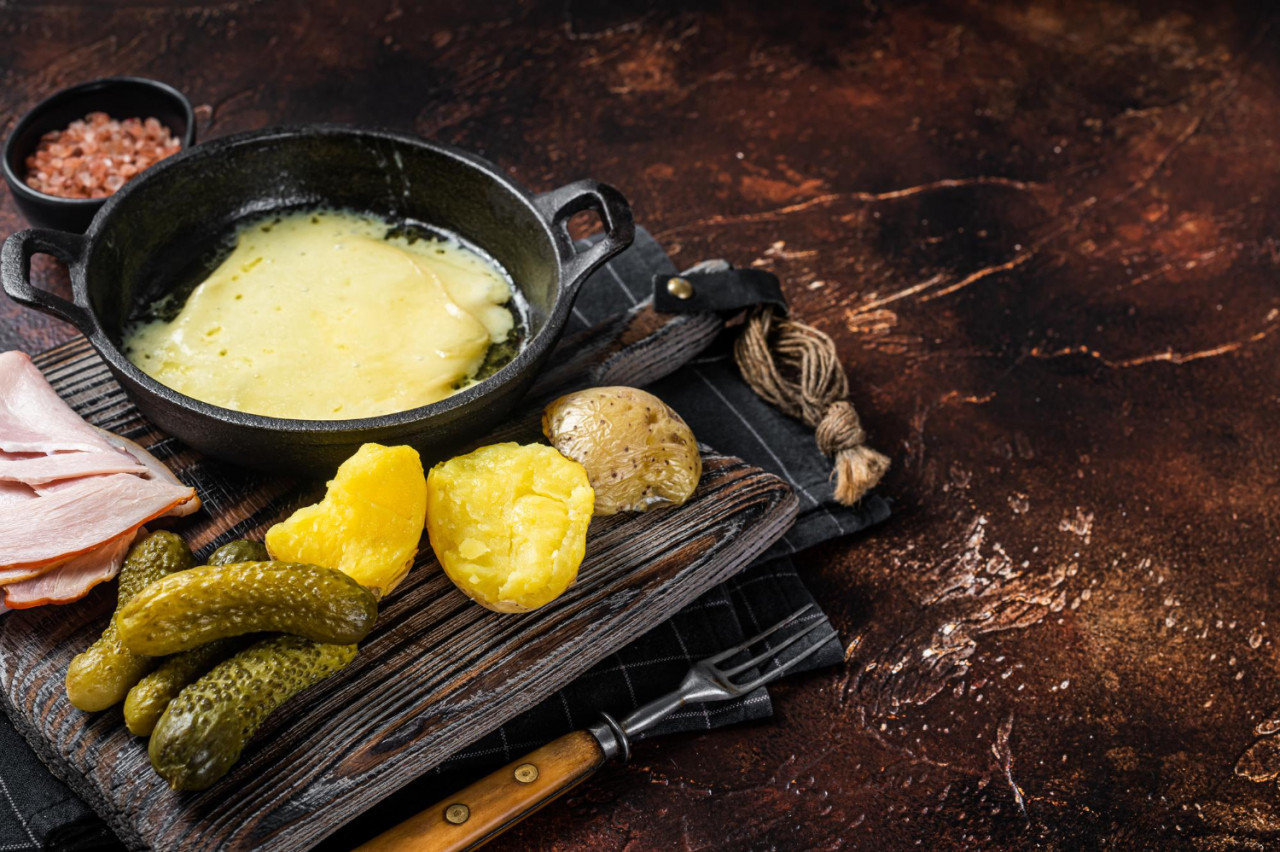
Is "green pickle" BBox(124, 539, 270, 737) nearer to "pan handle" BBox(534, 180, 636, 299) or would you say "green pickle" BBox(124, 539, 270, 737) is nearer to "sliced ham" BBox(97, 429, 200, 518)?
"sliced ham" BBox(97, 429, 200, 518)

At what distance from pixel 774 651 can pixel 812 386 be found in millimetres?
578

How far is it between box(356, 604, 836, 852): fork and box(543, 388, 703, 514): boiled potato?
31cm

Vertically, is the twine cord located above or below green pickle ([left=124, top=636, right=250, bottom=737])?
below

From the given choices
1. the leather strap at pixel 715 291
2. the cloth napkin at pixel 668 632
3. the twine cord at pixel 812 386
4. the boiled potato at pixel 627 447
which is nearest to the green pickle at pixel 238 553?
the cloth napkin at pixel 668 632

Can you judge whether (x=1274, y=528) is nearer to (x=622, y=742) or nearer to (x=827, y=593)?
(x=827, y=593)

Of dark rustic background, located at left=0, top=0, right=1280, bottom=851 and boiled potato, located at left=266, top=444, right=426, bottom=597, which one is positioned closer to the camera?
boiled potato, located at left=266, top=444, right=426, bottom=597

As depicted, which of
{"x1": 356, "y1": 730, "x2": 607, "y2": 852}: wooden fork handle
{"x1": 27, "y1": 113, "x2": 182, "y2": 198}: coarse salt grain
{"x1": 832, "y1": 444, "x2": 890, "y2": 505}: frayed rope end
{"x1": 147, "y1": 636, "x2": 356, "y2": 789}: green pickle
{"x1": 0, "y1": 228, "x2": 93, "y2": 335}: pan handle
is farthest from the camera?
{"x1": 27, "y1": 113, "x2": 182, "y2": 198}: coarse salt grain

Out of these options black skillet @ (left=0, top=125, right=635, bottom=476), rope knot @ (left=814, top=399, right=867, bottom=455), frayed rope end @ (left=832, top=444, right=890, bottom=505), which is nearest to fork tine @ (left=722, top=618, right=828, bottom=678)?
frayed rope end @ (left=832, top=444, right=890, bottom=505)

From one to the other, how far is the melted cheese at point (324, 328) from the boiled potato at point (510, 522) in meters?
0.25

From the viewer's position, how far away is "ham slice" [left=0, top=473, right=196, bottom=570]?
62.3 inches

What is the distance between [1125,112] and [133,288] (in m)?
2.74

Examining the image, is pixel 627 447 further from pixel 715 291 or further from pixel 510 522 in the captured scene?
pixel 715 291

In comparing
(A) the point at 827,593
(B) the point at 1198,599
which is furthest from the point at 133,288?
(B) the point at 1198,599

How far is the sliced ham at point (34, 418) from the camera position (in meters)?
1.73
